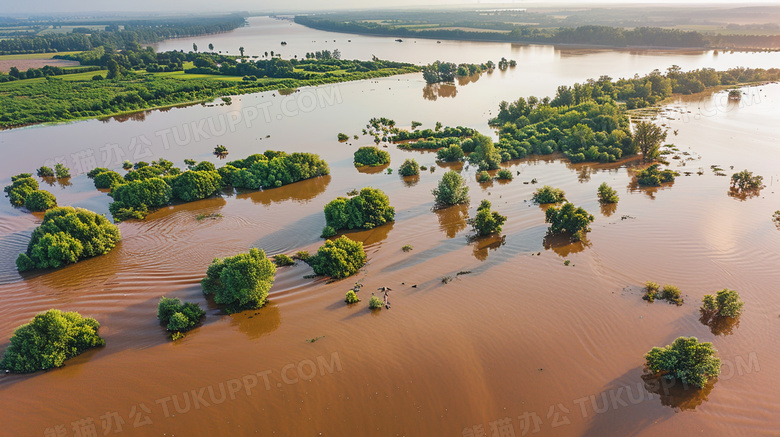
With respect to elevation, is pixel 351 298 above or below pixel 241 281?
below

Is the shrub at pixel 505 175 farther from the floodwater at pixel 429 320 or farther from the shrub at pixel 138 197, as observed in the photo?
the shrub at pixel 138 197

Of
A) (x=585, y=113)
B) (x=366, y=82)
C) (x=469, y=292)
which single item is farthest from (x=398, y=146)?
(x=366, y=82)

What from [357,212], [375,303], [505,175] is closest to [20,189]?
[357,212]

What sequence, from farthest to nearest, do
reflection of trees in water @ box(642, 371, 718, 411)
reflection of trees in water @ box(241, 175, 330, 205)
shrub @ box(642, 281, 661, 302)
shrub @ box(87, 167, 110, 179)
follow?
shrub @ box(87, 167, 110, 179), reflection of trees in water @ box(241, 175, 330, 205), shrub @ box(642, 281, 661, 302), reflection of trees in water @ box(642, 371, 718, 411)

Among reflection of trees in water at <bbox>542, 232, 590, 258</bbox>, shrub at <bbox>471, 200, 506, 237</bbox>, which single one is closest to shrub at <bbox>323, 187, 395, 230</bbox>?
shrub at <bbox>471, 200, 506, 237</bbox>

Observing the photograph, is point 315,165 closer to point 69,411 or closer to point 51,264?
point 51,264

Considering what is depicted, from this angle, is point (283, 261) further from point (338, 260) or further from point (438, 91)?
point (438, 91)

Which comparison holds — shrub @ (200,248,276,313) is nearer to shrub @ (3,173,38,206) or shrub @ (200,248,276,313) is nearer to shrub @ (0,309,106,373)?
shrub @ (0,309,106,373)
